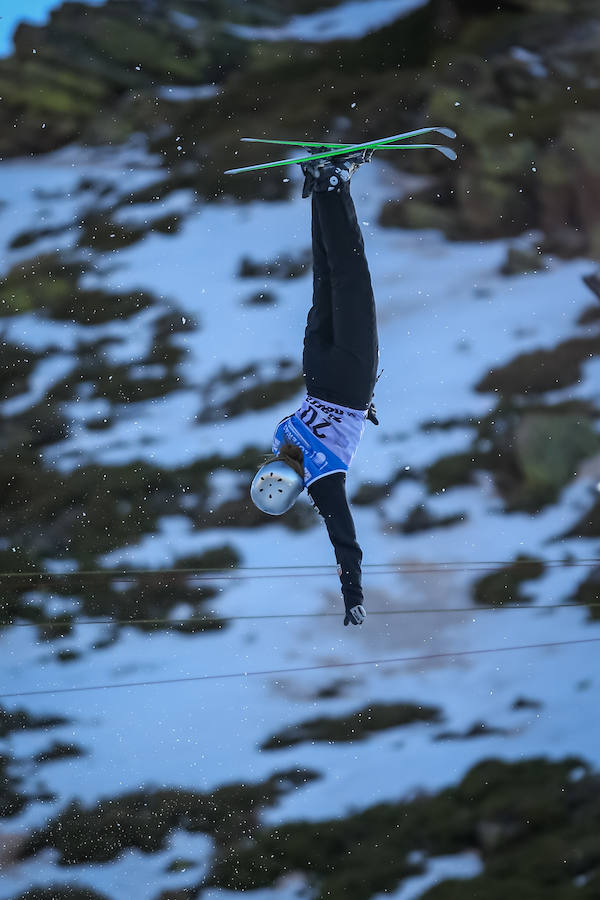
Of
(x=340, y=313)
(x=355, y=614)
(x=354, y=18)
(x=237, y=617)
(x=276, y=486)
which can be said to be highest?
(x=354, y=18)

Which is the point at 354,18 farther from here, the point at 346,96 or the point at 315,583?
the point at 315,583

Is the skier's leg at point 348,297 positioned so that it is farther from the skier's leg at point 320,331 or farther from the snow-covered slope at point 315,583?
the snow-covered slope at point 315,583

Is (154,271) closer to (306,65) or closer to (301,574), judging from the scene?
(306,65)

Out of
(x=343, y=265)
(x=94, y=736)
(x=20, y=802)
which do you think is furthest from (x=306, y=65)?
(x=343, y=265)

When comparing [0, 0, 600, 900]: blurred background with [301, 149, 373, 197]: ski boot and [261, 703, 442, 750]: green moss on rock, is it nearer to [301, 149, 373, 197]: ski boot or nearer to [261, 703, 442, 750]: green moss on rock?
[261, 703, 442, 750]: green moss on rock

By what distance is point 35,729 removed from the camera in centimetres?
1328

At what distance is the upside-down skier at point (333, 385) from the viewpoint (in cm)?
447

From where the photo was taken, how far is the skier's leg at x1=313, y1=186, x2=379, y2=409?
4.44 m

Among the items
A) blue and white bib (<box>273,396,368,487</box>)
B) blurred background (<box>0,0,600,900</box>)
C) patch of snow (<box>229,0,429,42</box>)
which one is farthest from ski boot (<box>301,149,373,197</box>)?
patch of snow (<box>229,0,429,42</box>)

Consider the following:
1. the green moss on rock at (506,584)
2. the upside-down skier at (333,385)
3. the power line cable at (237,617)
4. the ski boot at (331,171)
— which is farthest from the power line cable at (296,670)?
the ski boot at (331,171)

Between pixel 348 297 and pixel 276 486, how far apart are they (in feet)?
3.03

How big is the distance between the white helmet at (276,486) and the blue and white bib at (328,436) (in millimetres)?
117

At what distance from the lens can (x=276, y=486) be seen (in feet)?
15.3

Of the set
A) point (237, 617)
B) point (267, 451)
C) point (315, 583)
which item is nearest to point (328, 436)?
point (237, 617)
